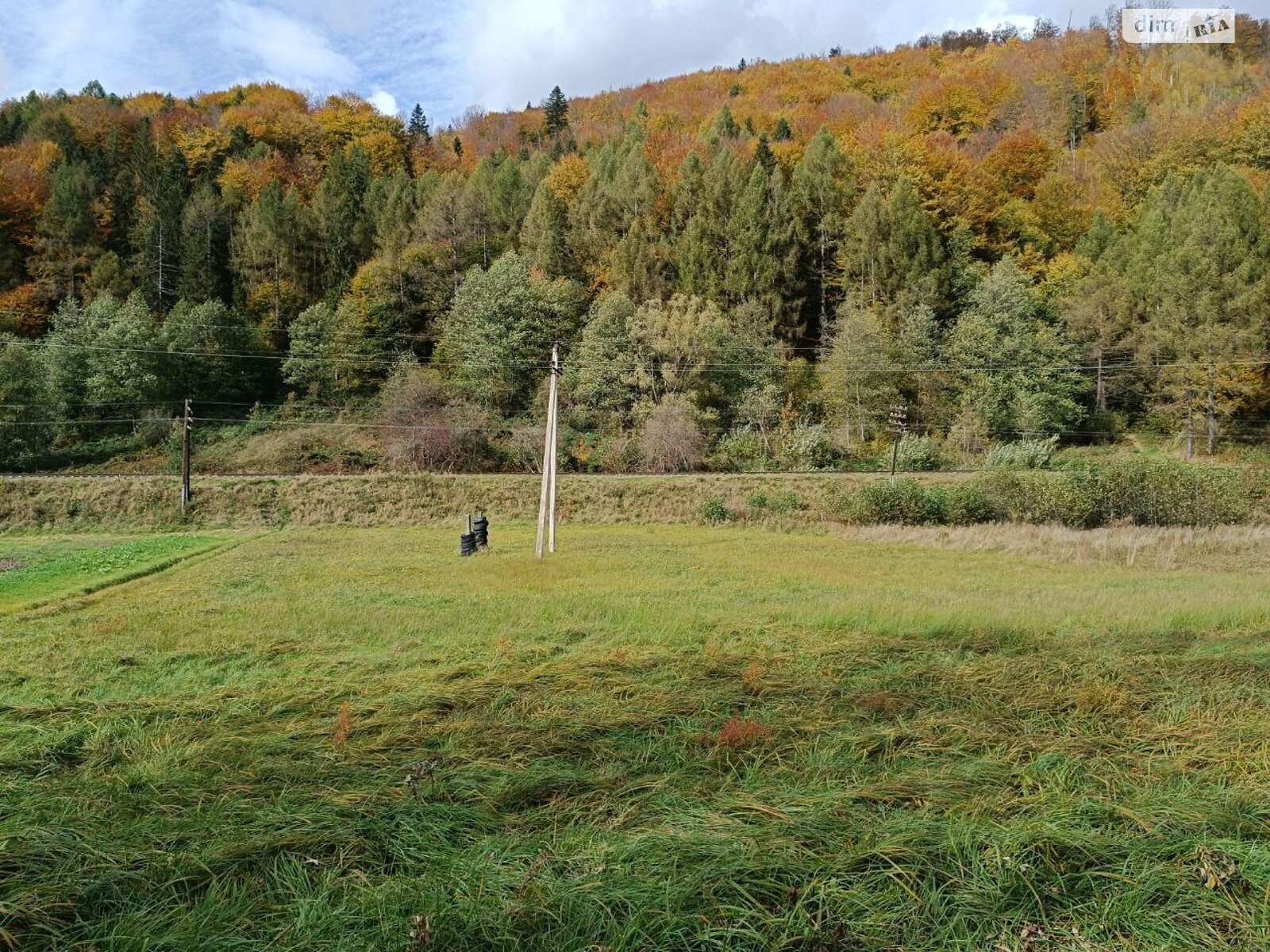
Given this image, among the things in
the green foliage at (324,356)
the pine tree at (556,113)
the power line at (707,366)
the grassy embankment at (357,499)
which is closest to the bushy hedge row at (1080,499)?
the grassy embankment at (357,499)

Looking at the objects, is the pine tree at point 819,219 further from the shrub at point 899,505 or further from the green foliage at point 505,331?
the shrub at point 899,505

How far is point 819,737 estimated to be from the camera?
4.84m

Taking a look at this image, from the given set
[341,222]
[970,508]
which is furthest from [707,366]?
[341,222]

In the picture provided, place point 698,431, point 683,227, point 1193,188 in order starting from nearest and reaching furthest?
point 698,431
point 1193,188
point 683,227

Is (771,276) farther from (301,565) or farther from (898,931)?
(898,931)

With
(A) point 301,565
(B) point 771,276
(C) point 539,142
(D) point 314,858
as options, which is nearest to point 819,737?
(D) point 314,858

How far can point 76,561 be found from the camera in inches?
684

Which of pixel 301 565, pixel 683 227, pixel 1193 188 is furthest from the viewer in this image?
pixel 683 227

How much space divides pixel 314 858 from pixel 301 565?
13.7m

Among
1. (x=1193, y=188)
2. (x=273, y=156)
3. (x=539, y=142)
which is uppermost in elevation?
(x=539, y=142)

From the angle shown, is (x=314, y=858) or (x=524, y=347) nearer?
(x=314, y=858)

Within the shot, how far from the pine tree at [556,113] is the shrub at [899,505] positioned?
68757mm

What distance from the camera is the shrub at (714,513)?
27.2m

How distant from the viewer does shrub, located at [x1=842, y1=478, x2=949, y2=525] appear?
2548 centimetres
